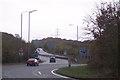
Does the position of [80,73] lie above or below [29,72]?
above

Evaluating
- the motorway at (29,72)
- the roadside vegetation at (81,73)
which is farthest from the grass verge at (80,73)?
the motorway at (29,72)

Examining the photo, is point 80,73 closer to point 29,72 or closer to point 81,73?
point 81,73

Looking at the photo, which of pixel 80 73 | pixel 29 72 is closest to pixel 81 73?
pixel 80 73

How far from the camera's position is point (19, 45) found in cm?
8088

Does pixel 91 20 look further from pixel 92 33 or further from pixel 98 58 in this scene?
pixel 98 58

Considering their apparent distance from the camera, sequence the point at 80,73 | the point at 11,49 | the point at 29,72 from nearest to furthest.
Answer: the point at 80,73
the point at 29,72
the point at 11,49

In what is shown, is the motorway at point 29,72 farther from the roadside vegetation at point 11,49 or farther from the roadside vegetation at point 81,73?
the roadside vegetation at point 11,49

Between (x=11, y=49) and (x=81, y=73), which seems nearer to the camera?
(x=81, y=73)

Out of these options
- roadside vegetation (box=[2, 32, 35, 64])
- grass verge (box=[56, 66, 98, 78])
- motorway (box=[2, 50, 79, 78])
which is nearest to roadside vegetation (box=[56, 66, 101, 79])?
grass verge (box=[56, 66, 98, 78])

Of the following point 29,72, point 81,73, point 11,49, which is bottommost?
point 29,72

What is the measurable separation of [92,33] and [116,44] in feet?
44.7

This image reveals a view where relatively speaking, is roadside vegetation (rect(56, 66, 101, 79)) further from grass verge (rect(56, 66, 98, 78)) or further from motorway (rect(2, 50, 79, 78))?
motorway (rect(2, 50, 79, 78))

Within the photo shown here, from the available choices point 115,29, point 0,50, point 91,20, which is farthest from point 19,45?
point 115,29

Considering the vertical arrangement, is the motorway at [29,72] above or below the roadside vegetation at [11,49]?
below
